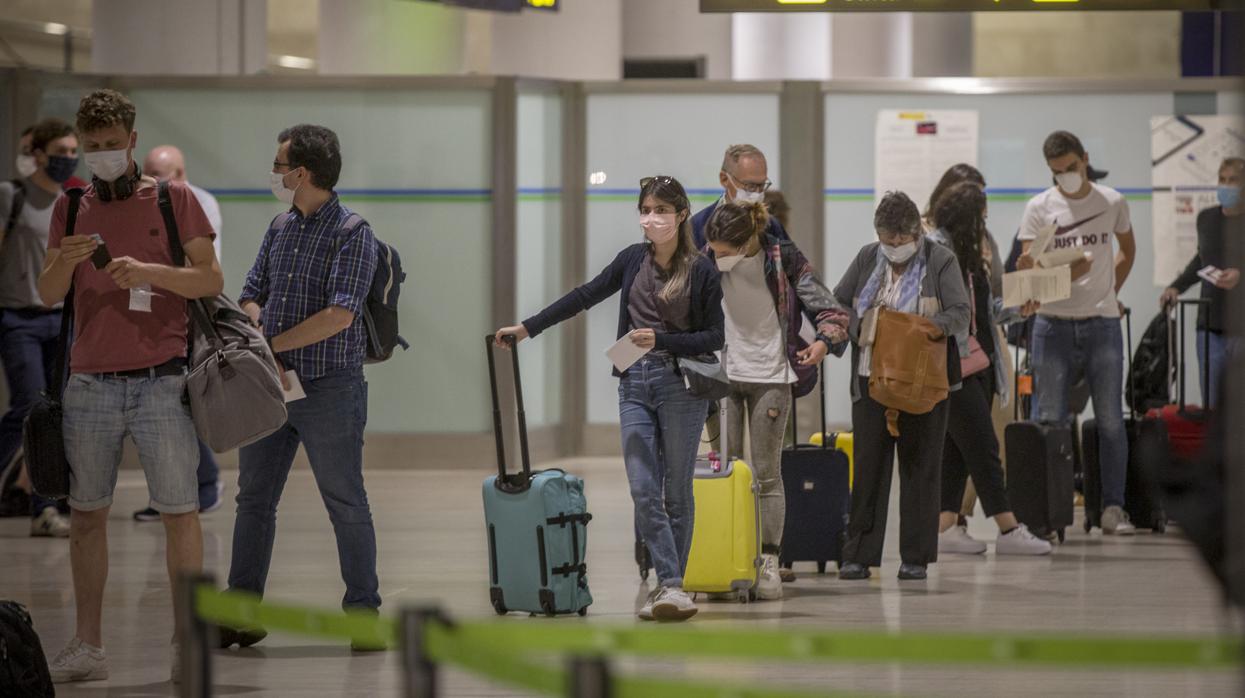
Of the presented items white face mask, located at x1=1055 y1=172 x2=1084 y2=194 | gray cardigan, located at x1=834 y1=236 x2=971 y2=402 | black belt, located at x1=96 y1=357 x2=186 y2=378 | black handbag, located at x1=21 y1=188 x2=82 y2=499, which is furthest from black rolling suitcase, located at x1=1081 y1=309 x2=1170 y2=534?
black handbag, located at x1=21 y1=188 x2=82 y2=499

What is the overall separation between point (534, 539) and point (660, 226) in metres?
1.23

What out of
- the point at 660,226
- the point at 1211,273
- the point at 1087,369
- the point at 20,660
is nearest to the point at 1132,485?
the point at 1087,369

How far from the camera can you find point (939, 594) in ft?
23.6

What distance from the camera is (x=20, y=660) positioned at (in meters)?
4.71

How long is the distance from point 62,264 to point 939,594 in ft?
12.2

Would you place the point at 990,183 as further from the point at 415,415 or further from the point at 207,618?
the point at 207,618

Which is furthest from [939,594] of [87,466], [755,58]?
[755,58]

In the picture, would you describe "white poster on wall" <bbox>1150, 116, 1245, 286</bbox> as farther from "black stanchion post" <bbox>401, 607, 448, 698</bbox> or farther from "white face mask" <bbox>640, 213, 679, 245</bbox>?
"black stanchion post" <bbox>401, 607, 448, 698</bbox>

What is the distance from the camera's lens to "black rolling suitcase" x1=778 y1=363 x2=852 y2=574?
7.66 m

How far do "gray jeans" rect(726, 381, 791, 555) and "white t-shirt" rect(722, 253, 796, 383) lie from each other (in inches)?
2.1

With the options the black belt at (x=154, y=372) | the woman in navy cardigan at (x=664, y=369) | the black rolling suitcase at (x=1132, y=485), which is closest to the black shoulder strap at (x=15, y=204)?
the woman in navy cardigan at (x=664, y=369)

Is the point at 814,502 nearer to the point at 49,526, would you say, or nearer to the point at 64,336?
the point at 64,336

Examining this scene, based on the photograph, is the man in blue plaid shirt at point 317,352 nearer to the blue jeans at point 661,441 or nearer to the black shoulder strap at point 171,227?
the black shoulder strap at point 171,227

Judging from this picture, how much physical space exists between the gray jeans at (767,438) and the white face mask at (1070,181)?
2.45 m
